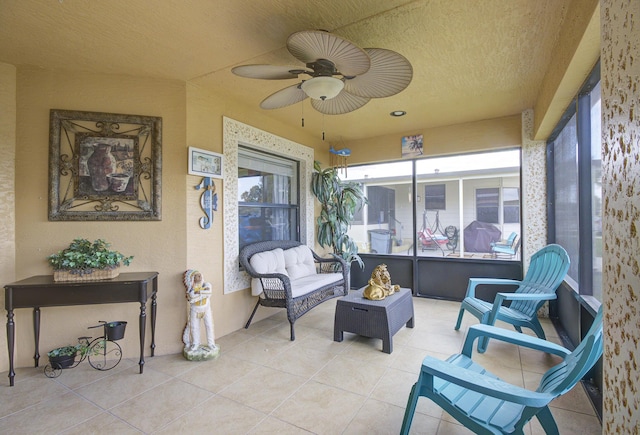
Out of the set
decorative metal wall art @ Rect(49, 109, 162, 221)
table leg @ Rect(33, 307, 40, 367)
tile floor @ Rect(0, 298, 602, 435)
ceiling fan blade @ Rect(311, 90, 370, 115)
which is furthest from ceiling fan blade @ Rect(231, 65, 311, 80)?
table leg @ Rect(33, 307, 40, 367)

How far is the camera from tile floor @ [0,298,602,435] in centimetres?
192

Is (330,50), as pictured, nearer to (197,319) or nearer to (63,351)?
(197,319)

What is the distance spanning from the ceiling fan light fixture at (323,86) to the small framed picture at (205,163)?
153 centimetres

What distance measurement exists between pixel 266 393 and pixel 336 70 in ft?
7.61

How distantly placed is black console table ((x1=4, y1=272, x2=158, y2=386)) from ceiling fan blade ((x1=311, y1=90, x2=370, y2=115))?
6.72 feet

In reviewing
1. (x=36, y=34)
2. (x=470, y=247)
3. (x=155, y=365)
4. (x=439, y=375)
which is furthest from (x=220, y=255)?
(x=470, y=247)

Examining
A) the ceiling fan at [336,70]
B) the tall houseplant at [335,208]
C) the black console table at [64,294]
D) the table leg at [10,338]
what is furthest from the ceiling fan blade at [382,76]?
the table leg at [10,338]

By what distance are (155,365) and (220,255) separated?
116 cm

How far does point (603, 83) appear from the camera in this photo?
0.93 metres

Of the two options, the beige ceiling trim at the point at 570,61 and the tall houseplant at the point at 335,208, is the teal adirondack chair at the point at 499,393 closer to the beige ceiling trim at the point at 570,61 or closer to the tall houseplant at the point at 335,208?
the beige ceiling trim at the point at 570,61

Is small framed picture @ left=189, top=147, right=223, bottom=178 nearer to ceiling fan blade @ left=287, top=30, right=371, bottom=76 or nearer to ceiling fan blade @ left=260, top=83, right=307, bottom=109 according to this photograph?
ceiling fan blade @ left=260, top=83, right=307, bottom=109

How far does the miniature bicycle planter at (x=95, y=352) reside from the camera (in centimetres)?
256

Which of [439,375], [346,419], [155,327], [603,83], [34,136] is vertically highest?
[34,136]

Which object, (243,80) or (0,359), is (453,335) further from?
(0,359)
